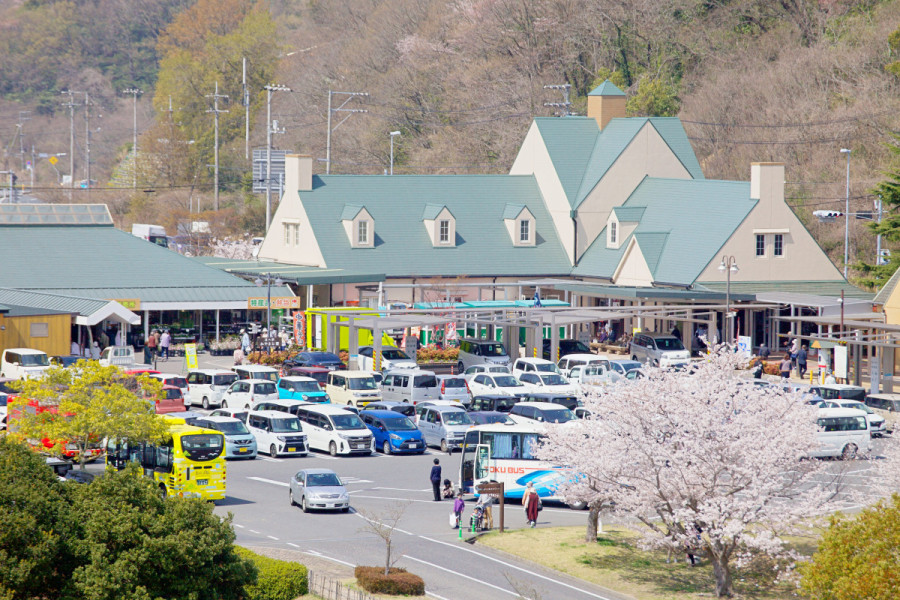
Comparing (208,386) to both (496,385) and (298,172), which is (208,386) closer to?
(496,385)

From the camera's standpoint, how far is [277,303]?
61.9m

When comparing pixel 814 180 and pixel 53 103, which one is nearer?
pixel 814 180

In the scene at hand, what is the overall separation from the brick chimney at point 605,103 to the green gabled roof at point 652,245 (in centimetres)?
1129

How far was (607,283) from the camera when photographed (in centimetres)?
6825

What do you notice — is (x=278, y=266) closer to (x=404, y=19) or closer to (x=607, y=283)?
(x=607, y=283)

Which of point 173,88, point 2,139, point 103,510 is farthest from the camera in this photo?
point 2,139

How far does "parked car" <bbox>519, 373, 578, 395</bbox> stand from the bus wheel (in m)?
11.1

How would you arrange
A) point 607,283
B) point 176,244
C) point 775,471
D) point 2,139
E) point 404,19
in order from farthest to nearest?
point 2,139 < point 404,19 < point 176,244 < point 607,283 < point 775,471

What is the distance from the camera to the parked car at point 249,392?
1870 inches

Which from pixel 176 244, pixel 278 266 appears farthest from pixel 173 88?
pixel 278 266

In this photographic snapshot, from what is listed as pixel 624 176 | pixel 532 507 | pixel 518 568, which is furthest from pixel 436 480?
pixel 624 176

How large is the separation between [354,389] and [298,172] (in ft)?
77.6

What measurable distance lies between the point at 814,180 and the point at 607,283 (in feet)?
68.1

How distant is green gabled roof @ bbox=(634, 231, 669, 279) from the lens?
64.7 m
